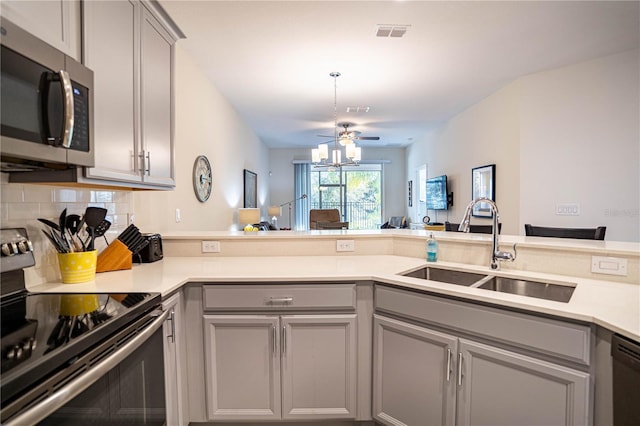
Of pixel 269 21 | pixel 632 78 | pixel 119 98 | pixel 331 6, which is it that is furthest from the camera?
pixel 632 78

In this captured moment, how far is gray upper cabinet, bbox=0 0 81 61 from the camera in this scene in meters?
1.02

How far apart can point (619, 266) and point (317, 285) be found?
1.44 metres

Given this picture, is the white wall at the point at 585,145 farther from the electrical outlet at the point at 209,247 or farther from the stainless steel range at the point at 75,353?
the stainless steel range at the point at 75,353

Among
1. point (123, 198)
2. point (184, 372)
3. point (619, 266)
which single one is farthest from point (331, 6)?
point (184, 372)

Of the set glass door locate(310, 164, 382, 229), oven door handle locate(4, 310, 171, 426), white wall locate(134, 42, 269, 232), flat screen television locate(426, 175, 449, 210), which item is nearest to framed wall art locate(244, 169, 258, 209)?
white wall locate(134, 42, 269, 232)

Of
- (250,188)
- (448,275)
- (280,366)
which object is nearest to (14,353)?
(280,366)

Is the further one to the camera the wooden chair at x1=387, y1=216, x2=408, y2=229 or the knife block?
the wooden chair at x1=387, y1=216, x2=408, y2=229

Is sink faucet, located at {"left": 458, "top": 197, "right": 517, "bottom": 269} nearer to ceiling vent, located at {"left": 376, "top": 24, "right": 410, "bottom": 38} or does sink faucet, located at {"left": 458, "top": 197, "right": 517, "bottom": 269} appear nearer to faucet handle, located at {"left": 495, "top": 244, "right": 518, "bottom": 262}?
faucet handle, located at {"left": 495, "top": 244, "right": 518, "bottom": 262}

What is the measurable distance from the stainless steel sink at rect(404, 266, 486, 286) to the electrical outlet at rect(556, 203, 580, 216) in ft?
8.88

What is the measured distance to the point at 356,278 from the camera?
1.65 metres

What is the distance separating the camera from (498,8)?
2.50 metres

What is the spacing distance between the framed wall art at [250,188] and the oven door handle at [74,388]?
4710mm

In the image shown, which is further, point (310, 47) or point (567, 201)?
point (567, 201)

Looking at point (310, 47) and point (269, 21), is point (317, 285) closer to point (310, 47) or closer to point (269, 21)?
point (269, 21)
